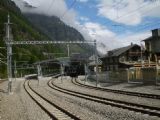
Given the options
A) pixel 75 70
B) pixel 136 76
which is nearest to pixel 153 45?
pixel 75 70

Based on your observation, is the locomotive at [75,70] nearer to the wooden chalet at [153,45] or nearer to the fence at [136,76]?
the wooden chalet at [153,45]

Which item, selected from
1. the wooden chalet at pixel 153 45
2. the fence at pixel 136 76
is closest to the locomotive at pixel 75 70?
the wooden chalet at pixel 153 45

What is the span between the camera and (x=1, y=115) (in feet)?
71.7

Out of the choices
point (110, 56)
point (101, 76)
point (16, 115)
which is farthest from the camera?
point (110, 56)

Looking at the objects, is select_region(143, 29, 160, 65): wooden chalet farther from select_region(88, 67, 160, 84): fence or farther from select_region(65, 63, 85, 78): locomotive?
select_region(88, 67, 160, 84): fence

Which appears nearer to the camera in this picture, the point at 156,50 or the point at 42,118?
the point at 42,118

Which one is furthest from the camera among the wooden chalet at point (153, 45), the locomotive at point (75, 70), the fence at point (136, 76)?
the wooden chalet at point (153, 45)

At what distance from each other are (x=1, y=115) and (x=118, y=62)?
222 ft

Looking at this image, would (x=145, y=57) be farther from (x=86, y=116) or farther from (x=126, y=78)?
(x=86, y=116)

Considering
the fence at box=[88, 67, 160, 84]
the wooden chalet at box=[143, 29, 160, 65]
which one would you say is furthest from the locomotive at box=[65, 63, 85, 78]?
the fence at box=[88, 67, 160, 84]

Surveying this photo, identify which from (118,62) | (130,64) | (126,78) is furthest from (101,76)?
(118,62)

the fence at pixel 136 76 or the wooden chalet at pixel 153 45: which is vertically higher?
the wooden chalet at pixel 153 45

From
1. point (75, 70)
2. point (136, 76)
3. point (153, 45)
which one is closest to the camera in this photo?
point (136, 76)

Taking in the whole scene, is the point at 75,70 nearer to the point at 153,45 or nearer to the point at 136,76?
the point at 153,45
